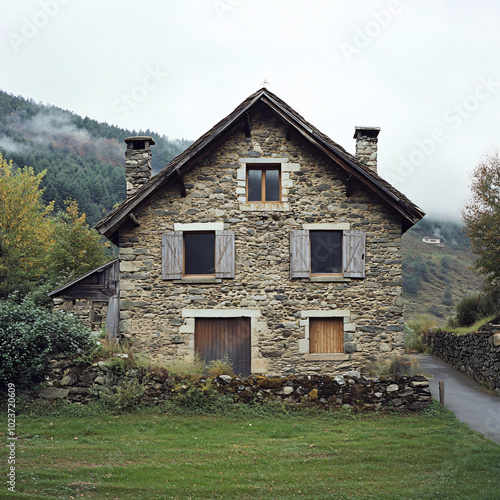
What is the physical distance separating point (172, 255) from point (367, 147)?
678 cm

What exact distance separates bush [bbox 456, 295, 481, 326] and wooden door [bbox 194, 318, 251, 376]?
12747 millimetres

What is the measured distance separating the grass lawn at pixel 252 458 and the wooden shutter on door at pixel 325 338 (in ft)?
9.05

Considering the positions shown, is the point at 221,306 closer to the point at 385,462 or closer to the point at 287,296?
the point at 287,296

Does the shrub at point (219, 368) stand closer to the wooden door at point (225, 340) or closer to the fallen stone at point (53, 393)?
the wooden door at point (225, 340)

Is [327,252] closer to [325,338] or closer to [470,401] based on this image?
[325,338]

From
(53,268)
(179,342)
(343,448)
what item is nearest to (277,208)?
(179,342)

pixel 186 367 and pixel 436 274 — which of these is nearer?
pixel 186 367

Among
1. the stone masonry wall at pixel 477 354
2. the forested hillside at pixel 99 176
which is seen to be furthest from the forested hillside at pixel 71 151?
the stone masonry wall at pixel 477 354

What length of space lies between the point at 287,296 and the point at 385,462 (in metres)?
6.06

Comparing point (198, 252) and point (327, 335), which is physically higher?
point (198, 252)

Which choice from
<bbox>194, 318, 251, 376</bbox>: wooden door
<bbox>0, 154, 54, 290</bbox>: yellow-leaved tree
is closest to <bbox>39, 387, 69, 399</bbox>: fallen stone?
<bbox>194, 318, 251, 376</bbox>: wooden door

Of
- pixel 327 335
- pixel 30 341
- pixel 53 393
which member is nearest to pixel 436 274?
pixel 327 335

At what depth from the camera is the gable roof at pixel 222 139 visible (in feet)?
44.4

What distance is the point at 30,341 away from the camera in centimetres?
1148
